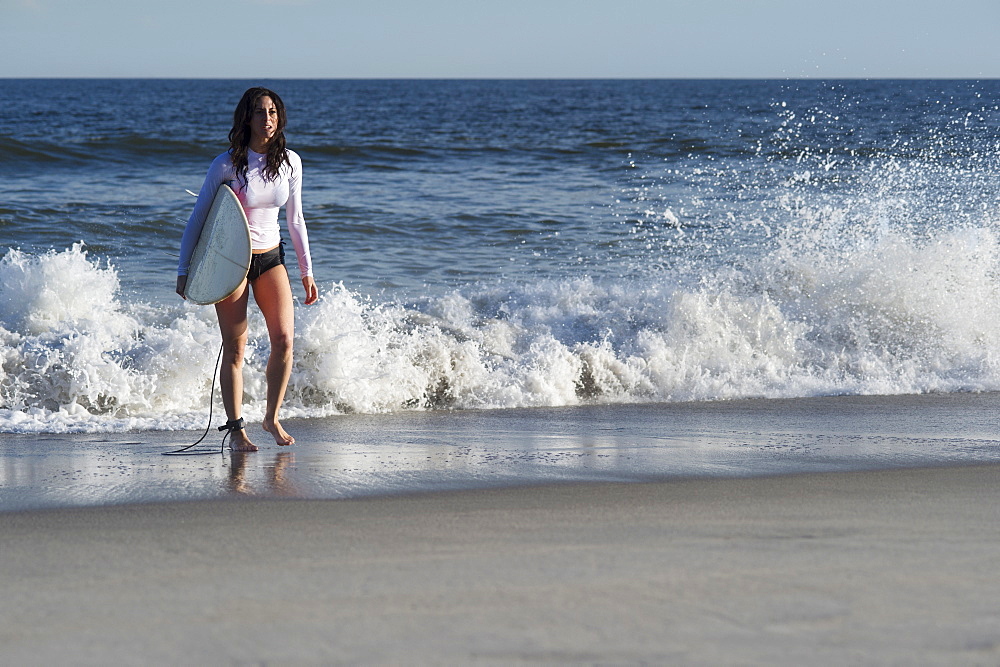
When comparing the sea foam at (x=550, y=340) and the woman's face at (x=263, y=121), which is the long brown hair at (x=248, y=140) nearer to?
the woman's face at (x=263, y=121)

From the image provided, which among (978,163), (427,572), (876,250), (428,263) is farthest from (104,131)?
(427,572)

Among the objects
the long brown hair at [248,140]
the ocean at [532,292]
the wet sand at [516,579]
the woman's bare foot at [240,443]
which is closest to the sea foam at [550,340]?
the ocean at [532,292]

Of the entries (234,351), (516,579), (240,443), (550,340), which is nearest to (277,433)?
(240,443)

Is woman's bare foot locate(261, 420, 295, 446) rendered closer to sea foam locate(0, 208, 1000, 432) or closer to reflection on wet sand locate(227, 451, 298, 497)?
reflection on wet sand locate(227, 451, 298, 497)

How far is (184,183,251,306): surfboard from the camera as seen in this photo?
4.31 metres

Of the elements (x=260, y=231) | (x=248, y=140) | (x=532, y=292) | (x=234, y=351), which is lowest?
(x=234, y=351)

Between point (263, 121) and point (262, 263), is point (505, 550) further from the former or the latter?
point (263, 121)

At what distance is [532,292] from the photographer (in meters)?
8.01

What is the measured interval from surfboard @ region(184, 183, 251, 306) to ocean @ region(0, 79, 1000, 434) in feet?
3.98

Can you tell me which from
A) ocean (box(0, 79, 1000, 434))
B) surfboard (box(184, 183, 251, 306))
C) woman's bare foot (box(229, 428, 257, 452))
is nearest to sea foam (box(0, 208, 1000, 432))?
ocean (box(0, 79, 1000, 434))

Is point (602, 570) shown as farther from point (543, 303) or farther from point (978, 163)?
point (978, 163)

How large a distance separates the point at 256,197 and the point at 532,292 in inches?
153

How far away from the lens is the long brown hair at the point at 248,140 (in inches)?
168

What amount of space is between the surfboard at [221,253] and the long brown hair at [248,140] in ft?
0.43
